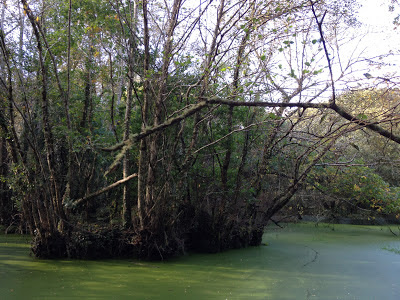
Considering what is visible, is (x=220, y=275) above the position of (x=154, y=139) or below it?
below

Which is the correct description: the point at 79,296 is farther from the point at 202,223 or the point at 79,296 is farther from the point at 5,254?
the point at 202,223

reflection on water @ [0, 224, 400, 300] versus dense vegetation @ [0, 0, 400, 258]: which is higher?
dense vegetation @ [0, 0, 400, 258]

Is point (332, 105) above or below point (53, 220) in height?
above

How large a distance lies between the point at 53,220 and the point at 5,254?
52.5 inches

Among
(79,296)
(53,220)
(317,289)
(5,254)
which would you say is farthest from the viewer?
(5,254)

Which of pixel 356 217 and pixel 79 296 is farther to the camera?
pixel 356 217

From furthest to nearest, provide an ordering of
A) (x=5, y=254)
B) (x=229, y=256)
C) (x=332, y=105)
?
(x=229, y=256) < (x=5, y=254) < (x=332, y=105)

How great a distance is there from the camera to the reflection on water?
4.56 meters

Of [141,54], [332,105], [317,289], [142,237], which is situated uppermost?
[141,54]

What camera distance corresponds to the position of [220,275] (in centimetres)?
552

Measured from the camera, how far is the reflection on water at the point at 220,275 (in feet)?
15.0

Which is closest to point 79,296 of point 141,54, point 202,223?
point 202,223

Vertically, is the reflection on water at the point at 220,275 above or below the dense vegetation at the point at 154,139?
below

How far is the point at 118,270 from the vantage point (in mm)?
5551
